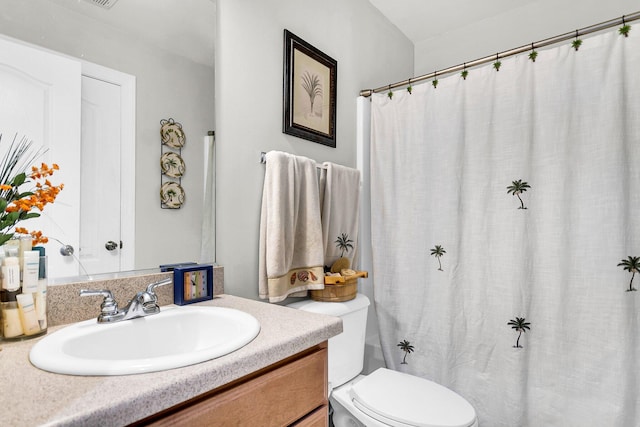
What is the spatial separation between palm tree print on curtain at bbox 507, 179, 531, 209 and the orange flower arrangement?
164 cm

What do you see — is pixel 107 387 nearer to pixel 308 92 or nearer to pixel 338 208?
pixel 338 208

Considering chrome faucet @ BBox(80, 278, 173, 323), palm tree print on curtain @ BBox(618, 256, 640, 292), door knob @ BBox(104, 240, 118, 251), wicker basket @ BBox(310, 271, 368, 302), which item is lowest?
wicker basket @ BBox(310, 271, 368, 302)

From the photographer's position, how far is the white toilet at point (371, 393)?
117 centimetres

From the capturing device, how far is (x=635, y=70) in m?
1.31

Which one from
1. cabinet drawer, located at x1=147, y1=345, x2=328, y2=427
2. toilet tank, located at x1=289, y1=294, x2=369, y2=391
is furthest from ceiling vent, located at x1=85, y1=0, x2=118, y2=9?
toilet tank, located at x1=289, y1=294, x2=369, y2=391

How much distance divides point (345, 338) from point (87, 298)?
3.11ft

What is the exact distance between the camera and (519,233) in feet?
5.01

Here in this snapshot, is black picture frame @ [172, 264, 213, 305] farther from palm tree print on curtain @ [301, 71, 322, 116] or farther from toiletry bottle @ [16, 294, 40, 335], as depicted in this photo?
palm tree print on curtain @ [301, 71, 322, 116]

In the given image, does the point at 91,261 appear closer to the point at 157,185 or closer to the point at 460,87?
the point at 157,185

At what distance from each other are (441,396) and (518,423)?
0.53 m

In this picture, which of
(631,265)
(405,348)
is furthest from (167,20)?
(631,265)

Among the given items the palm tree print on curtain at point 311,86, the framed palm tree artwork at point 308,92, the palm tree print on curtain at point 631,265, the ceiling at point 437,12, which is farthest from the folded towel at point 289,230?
the ceiling at point 437,12

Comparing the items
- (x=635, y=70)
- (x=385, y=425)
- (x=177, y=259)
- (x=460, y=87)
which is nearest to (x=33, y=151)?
(x=177, y=259)

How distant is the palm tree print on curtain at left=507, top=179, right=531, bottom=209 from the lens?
1.52 metres
